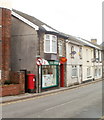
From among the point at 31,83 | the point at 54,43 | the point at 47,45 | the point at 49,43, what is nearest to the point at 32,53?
the point at 47,45

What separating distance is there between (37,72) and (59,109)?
8.46 meters

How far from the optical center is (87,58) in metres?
33.9

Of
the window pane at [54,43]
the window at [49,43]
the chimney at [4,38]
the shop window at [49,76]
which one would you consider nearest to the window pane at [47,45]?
the window at [49,43]

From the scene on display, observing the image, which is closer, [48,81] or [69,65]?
[48,81]

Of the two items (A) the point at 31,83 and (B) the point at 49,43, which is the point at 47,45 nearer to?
(B) the point at 49,43

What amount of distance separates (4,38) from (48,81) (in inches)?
257

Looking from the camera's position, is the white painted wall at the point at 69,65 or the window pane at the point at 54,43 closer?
the window pane at the point at 54,43

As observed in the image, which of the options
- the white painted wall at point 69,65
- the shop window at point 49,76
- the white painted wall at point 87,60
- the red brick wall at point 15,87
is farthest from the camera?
the white painted wall at point 87,60

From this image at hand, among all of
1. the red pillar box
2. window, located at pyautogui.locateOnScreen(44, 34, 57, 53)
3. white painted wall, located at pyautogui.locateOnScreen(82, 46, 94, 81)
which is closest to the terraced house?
window, located at pyautogui.locateOnScreen(44, 34, 57, 53)

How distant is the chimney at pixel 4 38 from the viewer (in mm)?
18344

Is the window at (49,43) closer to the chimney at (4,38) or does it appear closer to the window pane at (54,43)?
Answer: the window pane at (54,43)

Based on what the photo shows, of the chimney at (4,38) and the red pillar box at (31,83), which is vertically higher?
the chimney at (4,38)

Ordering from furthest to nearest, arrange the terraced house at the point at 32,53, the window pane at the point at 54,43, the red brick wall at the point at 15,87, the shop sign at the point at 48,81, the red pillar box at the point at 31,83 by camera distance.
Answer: the window pane at the point at 54,43
the shop sign at the point at 48,81
the red pillar box at the point at 31,83
the terraced house at the point at 32,53
the red brick wall at the point at 15,87

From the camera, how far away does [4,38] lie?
18641 millimetres
